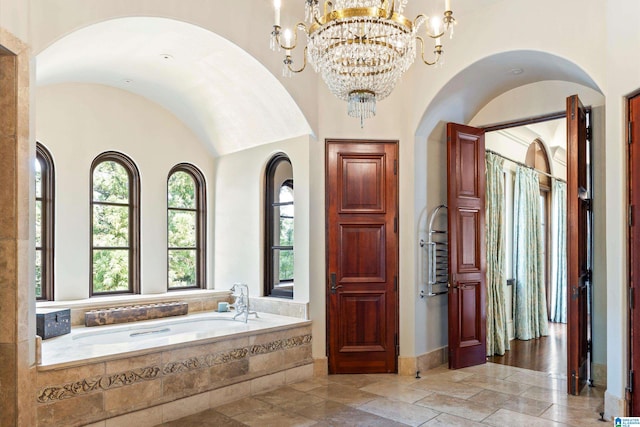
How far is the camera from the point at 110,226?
17.3 feet

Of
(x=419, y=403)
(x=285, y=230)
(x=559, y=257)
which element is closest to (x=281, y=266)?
(x=285, y=230)

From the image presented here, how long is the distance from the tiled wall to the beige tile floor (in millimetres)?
184

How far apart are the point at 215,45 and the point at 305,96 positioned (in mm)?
992

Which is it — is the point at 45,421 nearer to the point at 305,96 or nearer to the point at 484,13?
the point at 305,96

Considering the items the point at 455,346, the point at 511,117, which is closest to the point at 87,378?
the point at 455,346

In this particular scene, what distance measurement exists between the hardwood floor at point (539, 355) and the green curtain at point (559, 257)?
1.11 meters

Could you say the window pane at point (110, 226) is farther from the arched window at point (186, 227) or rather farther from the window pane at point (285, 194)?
the window pane at point (285, 194)

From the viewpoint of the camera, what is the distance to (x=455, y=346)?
16.1 feet

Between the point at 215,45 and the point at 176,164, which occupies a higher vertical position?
the point at 215,45

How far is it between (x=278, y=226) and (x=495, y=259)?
265cm

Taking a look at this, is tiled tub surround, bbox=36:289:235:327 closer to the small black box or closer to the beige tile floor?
the small black box

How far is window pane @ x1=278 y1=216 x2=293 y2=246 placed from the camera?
5.42 meters

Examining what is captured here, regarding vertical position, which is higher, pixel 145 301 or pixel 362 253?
pixel 362 253

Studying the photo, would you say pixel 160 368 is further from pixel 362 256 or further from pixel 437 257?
pixel 437 257
